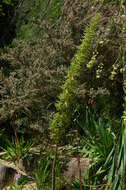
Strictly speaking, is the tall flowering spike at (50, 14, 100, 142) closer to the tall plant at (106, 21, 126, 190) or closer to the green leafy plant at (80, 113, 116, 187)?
the tall plant at (106, 21, 126, 190)

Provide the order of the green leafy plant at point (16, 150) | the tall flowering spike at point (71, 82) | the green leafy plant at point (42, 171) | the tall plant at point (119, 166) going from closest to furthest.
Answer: the tall flowering spike at point (71, 82)
the tall plant at point (119, 166)
the green leafy plant at point (42, 171)
the green leafy plant at point (16, 150)

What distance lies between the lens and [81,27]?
6.88m

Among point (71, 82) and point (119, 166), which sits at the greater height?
point (71, 82)

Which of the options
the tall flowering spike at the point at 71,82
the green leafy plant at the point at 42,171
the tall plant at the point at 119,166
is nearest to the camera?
the tall flowering spike at the point at 71,82

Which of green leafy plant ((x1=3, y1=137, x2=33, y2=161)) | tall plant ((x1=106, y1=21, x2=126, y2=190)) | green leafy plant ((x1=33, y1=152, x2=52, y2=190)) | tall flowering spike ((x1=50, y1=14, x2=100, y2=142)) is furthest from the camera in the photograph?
green leafy plant ((x1=3, y1=137, x2=33, y2=161))

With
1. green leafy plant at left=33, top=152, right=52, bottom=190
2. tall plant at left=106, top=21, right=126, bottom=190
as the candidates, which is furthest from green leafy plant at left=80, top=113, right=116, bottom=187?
green leafy plant at left=33, top=152, right=52, bottom=190

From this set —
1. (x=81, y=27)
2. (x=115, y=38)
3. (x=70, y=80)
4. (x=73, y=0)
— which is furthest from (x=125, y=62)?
(x=73, y=0)

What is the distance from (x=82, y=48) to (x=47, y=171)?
283 centimetres

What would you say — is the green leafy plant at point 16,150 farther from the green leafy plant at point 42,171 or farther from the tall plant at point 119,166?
the tall plant at point 119,166

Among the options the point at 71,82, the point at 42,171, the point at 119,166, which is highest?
the point at 71,82

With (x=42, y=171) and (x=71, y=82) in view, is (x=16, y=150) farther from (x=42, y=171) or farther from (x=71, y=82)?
(x=71, y=82)

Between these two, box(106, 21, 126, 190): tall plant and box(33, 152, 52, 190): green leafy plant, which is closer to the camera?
box(106, 21, 126, 190): tall plant

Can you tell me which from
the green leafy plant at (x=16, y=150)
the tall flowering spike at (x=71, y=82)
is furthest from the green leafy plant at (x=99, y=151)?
the tall flowering spike at (x=71, y=82)

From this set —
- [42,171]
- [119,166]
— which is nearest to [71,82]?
[119,166]
